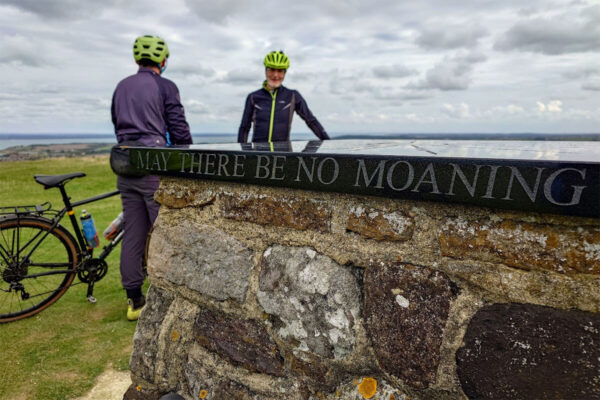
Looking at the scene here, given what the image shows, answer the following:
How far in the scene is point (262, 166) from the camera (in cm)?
156

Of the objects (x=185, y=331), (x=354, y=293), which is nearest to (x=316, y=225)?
(x=354, y=293)

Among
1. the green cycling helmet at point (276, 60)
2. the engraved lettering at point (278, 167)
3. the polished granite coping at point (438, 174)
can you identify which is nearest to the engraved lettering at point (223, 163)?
the polished granite coping at point (438, 174)

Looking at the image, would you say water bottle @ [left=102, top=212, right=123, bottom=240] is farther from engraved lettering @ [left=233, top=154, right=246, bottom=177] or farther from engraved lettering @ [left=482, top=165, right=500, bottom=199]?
engraved lettering @ [left=482, top=165, right=500, bottom=199]

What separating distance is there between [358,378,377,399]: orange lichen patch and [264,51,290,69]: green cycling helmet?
14.4 feet

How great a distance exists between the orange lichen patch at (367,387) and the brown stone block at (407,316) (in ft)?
0.29

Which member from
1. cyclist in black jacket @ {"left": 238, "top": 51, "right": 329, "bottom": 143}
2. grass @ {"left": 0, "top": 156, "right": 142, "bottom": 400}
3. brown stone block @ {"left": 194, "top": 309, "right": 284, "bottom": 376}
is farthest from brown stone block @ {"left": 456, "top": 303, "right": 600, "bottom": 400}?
cyclist in black jacket @ {"left": 238, "top": 51, "right": 329, "bottom": 143}

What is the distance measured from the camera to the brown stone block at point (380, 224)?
1.34 metres

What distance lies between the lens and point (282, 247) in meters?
1.60

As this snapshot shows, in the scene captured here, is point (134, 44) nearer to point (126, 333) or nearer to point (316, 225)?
point (126, 333)

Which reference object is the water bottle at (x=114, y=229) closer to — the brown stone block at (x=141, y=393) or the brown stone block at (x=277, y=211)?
the brown stone block at (x=141, y=393)

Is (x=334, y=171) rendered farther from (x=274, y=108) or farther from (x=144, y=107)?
(x=274, y=108)

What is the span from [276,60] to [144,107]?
2.28 meters

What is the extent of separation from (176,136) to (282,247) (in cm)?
231

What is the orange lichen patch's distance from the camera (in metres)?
1.43
